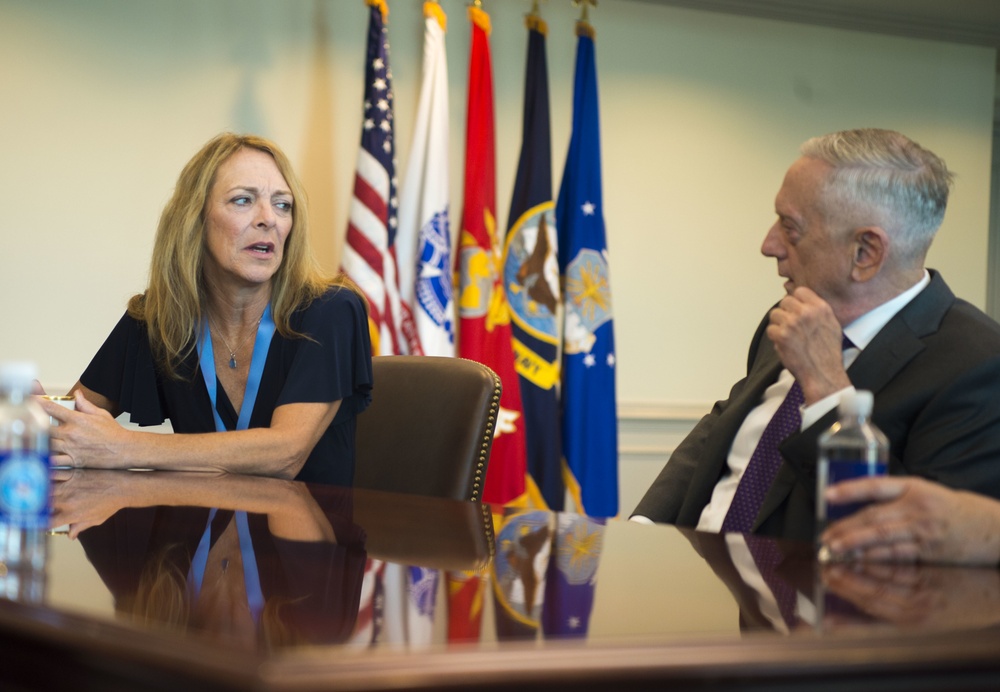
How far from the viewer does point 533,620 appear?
0.83 meters

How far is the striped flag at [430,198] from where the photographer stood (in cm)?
449

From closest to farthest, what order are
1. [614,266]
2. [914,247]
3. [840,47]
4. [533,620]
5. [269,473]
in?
[533,620], [914,247], [269,473], [614,266], [840,47]

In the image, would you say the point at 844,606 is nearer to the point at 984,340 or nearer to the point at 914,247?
the point at 984,340

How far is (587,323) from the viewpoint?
187 inches

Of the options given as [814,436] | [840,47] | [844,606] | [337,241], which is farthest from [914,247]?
[840,47]

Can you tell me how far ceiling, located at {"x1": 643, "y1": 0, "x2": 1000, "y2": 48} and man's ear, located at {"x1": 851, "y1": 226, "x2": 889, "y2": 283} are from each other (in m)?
3.72

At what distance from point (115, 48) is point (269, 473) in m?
2.93

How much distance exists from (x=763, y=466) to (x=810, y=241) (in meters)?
0.41

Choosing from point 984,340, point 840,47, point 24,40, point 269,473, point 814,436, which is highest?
point 840,47

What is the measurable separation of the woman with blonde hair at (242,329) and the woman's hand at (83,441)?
27 centimetres

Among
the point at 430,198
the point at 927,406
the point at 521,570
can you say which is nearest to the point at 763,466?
the point at 927,406

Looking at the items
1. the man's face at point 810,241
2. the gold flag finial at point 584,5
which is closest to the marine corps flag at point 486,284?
the gold flag finial at point 584,5

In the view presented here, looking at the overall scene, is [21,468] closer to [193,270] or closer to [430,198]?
[193,270]

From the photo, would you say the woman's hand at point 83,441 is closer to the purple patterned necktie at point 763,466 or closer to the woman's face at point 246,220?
the woman's face at point 246,220
